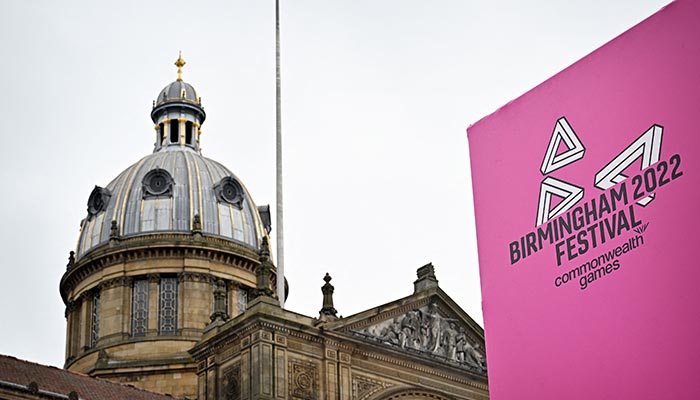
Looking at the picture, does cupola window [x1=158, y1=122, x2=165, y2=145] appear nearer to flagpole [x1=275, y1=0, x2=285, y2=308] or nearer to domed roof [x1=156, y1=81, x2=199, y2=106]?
domed roof [x1=156, y1=81, x2=199, y2=106]

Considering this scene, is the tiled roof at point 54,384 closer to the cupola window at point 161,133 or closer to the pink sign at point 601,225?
the pink sign at point 601,225

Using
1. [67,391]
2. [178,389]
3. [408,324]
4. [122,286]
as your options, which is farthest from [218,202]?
[67,391]

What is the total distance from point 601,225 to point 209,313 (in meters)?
44.4

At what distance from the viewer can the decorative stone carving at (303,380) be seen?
47.0 metres

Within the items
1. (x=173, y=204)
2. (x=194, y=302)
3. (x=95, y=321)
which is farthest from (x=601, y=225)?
(x=173, y=204)

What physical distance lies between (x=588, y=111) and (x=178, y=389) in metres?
41.3

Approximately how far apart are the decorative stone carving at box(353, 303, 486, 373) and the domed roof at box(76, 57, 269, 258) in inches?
579

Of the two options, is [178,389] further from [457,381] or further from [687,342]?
[687,342]

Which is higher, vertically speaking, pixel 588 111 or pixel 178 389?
pixel 178 389

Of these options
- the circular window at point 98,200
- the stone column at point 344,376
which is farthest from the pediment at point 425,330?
the circular window at point 98,200

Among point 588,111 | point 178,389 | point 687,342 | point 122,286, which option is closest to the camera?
point 687,342

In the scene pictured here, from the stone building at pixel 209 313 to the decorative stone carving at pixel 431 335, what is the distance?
0.05 m

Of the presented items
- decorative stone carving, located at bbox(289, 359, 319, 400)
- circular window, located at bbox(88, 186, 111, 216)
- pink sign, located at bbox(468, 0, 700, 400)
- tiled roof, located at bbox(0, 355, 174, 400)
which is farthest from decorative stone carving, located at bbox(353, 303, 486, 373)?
pink sign, located at bbox(468, 0, 700, 400)

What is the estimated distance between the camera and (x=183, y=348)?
60562 millimetres
